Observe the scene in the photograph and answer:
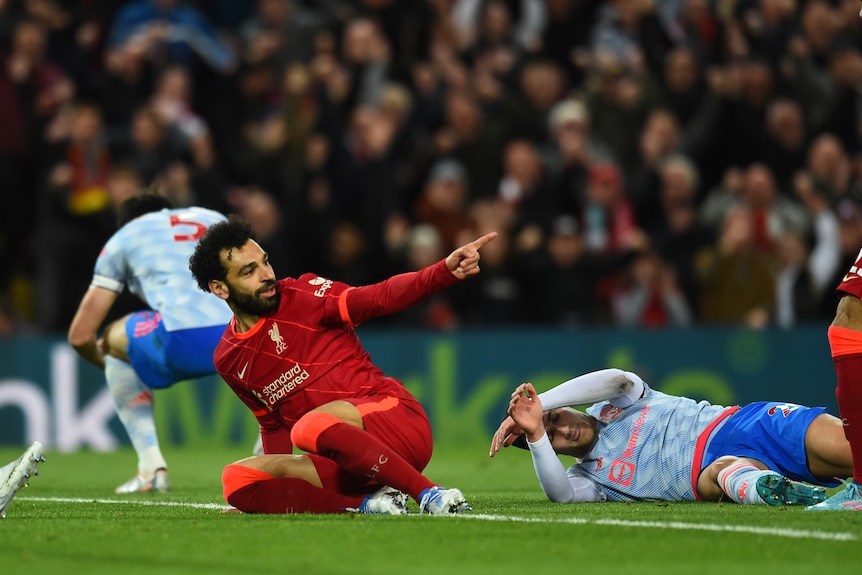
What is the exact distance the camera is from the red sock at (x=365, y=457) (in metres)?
6.72

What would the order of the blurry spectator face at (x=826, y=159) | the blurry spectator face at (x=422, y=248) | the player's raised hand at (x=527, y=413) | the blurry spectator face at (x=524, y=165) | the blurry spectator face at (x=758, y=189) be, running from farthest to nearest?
1. the blurry spectator face at (x=826, y=159)
2. the blurry spectator face at (x=524, y=165)
3. the blurry spectator face at (x=758, y=189)
4. the blurry spectator face at (x=422, y=248)
5. the player's raised hand at (x=527, y=413)

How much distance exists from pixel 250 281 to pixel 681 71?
32.6ft

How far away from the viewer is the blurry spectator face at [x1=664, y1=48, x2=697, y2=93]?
1619 centimetres

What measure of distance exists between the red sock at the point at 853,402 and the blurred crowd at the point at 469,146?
7591 mm

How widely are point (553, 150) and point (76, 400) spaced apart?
5617 mm

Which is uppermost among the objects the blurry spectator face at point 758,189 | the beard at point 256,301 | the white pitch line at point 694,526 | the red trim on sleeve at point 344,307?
the blurry spectator face at point 758,189

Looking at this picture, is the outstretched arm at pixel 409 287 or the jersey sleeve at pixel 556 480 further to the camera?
the jersey sleeve at pixel 556 480

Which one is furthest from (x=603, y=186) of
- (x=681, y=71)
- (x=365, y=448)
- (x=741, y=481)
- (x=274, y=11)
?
(x=365, y=448)

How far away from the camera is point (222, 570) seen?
17.7 ft

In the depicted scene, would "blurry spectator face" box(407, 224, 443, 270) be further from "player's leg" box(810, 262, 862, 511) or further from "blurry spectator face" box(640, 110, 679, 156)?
"player's leg" box(810, 262, 862, 511)

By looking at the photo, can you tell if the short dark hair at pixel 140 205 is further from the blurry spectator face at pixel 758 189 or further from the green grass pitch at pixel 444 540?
the blurry spectator face at pixel 758 189

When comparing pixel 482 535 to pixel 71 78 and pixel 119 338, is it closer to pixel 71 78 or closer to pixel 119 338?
pixel 119 338

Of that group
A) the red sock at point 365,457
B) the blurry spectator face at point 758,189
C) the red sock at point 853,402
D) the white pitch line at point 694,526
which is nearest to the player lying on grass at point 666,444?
the red sock at point 853,402

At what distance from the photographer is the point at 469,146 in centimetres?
1545
